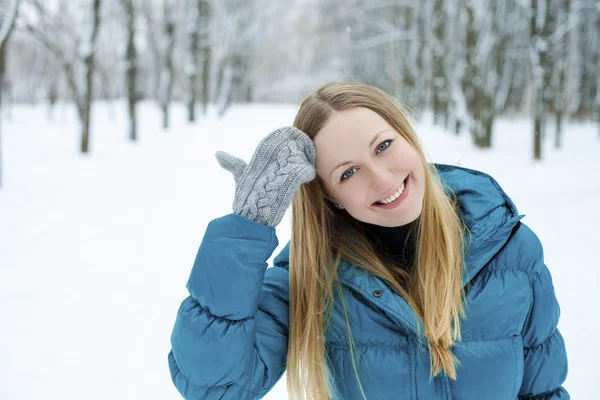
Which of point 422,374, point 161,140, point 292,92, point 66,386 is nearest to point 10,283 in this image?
point 66,386

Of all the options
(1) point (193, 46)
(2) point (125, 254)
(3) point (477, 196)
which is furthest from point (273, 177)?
(1) point (193, 46)

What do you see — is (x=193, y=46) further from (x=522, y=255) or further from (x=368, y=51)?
(x=522, y=255)

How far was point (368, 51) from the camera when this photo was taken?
26.4 m

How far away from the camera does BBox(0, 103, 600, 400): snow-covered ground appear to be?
8.57ft

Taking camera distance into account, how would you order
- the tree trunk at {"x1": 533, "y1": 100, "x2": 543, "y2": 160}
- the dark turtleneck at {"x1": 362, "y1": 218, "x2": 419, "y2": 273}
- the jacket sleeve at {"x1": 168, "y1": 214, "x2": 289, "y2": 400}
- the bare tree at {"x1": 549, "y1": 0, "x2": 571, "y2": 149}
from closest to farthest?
the jacket sleeve at {"x1": 168, "y1": 214, "x2": 289, "y2": 400}, the dark turtleneck at {"x1": 362, "y1": 218, "x2": 419, "y2": 273}, the tree trunk at {"x1": 533, "y1": 100, "x2": 543, "y2": 160}, the bare tree at {"x1": 549, "y1": 0, "x2": 571, "y2": 149}

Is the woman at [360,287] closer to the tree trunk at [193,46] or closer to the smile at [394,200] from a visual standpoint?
the smile at [394,200]

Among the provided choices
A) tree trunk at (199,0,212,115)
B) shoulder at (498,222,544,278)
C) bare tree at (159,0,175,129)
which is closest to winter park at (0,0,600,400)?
shoulder at (498,222,544,278)

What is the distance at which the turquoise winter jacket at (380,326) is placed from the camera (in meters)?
1.24

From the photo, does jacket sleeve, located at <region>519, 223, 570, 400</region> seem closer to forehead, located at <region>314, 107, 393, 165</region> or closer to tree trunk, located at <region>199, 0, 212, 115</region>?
forehead, located at <region>314, 107, 393, 165</region>

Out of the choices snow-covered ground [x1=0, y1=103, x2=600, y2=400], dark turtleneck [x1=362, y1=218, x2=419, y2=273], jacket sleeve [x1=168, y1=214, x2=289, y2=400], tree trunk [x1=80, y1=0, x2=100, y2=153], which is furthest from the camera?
tree trunk [x1=80, y1=0, x2=100, y2=153]

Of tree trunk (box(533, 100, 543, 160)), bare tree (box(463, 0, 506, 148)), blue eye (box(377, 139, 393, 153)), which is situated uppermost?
bare tree (box(463, 0, 506, 148))

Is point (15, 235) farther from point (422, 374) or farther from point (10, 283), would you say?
point (422, 374)

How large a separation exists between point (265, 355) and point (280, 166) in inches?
21.6

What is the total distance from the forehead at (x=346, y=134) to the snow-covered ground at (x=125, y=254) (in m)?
0.99
